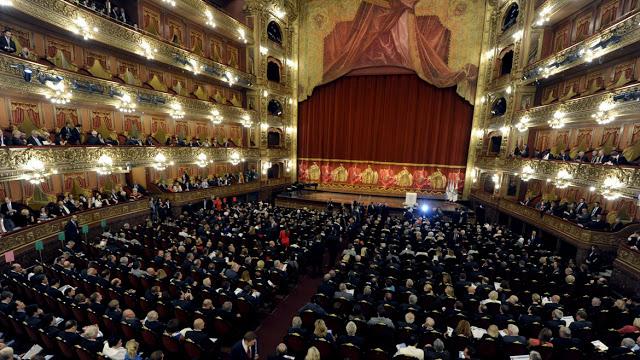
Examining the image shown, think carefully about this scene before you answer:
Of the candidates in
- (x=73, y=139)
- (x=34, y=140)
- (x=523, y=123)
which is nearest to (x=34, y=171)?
(x=34, y=140)

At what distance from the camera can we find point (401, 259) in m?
11.2

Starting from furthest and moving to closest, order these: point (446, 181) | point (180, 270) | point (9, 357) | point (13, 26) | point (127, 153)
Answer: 1. point (446, 181)
2. point (127, 153)
3. point (13, 26)
4. point (180, 270)
5. point (9, 357)

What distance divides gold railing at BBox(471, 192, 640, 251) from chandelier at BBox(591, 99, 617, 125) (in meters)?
4.46

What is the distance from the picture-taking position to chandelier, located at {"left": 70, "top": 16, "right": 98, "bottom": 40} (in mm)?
14191

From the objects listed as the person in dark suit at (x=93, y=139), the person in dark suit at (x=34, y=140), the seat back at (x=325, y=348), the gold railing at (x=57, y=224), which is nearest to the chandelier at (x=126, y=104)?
the person in dark suit at (x=93, y=139)

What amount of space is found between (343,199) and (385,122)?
27.7 ft

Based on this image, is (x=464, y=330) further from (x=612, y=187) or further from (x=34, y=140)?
(x=34, y=140)

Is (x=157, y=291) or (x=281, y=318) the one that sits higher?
(x=157, y=291)

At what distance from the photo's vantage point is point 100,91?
15469mm

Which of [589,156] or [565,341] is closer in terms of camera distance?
[565,341]

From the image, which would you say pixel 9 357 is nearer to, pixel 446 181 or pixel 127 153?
pixel 127 153

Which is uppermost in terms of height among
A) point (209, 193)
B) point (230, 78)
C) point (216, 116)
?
point (230, 78)

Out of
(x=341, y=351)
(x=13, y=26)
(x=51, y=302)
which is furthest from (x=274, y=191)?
(x=341, y=351)

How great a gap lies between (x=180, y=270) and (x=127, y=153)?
1025 cm
